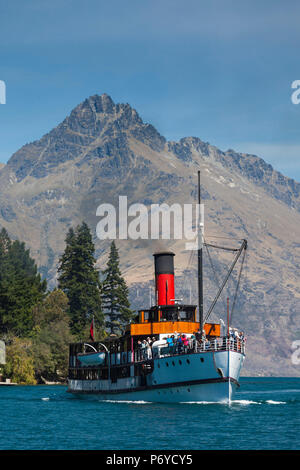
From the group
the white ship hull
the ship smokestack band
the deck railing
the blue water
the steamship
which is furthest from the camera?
the ship smokestack band

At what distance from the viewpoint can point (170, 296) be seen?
274 ft

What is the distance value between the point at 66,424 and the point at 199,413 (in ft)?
35.0

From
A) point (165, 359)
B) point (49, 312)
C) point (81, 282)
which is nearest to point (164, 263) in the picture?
point (165, 359)

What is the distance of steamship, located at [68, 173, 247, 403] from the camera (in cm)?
7006

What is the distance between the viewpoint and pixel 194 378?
2785 inches

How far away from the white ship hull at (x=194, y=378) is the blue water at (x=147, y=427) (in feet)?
3.79

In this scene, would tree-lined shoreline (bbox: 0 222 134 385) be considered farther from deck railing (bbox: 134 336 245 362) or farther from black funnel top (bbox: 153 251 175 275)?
deck railing (bbox: 134 336 245 362)

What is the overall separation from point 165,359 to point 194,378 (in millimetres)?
3941

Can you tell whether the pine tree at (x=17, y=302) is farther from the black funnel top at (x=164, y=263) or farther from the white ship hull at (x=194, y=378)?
the white ship hull at (x=194, y=378)

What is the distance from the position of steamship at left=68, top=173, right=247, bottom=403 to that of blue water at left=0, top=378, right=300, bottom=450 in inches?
68.2

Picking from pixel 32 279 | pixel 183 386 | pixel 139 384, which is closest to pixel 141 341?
pixel 139 384

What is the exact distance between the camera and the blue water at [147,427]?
5094 cm

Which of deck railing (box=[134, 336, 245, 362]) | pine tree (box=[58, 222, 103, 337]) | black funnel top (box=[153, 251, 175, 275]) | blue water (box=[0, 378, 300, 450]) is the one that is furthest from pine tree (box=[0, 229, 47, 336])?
deck railing (box=[134, 336, 245, 362])
